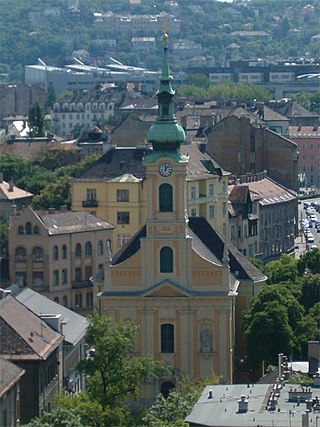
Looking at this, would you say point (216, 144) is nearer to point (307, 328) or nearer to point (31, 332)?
point (307, 328)

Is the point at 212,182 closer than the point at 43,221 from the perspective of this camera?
No

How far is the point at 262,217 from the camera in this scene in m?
97.4

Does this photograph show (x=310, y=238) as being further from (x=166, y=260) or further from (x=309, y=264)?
(x=166, y=260)

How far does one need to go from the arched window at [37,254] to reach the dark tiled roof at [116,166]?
240 inches

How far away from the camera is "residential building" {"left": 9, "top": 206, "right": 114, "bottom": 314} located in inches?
3029

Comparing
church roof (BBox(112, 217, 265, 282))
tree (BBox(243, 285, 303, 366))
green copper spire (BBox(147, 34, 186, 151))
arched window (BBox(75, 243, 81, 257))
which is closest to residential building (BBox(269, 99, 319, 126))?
arched window (BBox(75, 243, 81, 257))

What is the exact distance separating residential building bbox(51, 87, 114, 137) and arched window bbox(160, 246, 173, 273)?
130m

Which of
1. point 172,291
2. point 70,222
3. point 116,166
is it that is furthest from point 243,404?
point 116,166

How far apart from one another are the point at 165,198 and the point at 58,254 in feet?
67.8

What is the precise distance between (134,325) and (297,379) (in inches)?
370

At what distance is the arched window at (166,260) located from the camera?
57.7 m

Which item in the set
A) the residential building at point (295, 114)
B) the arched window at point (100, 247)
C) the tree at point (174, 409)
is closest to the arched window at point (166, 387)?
the tree at point (174, 409)

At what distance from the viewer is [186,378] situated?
55375mm

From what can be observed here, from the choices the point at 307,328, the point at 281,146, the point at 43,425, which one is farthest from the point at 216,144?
the point at 43,425
